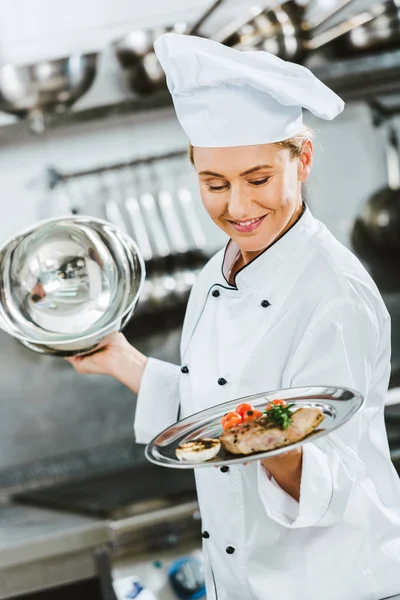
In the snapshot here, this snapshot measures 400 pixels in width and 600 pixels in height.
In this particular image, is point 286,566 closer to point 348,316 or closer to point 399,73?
point 348,316

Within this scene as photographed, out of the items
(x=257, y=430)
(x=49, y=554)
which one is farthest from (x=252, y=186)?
(x=49, y=554)

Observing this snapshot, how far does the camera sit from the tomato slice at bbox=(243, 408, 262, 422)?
127cm

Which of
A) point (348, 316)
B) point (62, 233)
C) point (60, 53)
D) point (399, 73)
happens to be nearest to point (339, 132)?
point (399, 73)

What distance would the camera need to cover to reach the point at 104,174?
9.30 ft

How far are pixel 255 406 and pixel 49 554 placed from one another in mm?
1178

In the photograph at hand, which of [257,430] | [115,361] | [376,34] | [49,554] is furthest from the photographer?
[376,34]

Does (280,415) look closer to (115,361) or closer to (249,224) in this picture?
(249,224)

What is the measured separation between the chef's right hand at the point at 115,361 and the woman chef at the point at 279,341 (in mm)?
111

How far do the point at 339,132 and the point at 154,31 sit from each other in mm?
757

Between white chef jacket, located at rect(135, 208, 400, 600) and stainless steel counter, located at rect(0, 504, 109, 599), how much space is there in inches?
34.3

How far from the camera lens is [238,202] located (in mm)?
1318

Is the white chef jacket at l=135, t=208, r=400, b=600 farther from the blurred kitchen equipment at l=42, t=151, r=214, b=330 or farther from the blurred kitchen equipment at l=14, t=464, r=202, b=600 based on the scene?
the blurred kitchen equipment at l=42, t=151, r=214, b=330

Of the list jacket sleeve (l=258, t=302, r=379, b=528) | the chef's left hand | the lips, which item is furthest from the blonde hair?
the chef's left hand

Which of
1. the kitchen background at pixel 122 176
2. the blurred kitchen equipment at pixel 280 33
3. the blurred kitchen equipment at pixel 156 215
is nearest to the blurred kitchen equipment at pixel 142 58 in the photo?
the kitchen background at pixel 122 176
